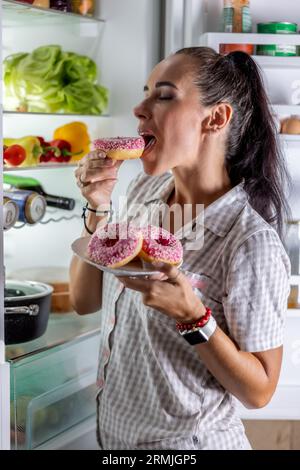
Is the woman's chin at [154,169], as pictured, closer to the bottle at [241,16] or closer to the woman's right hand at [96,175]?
the woman's right hand at [96,175]

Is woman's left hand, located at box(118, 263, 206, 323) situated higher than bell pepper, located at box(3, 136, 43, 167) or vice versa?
bell pepper, located at box(3, 136, 43, 167)

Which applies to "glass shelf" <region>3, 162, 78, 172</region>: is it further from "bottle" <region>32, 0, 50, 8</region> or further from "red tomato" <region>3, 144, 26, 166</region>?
"bottle" <region>32, 0, 50, 8</region>

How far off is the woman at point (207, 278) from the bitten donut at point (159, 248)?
0.07 meters

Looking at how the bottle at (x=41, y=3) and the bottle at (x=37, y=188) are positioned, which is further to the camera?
the bottle at (x=37, y=188)

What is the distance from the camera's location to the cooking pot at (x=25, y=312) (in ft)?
6.00

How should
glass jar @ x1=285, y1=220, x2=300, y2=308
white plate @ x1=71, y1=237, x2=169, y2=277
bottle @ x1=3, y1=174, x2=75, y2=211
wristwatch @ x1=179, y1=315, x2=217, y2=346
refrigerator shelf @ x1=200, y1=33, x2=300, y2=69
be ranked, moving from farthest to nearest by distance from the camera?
bottle @ x1=3, y1=174, x2=75, y2=211 → glass jar @ x1=285, y1=220, x2=300, y2=308 → refrigerator shelf @ x1=200, y1=33, x2=300, y2=69 → wristwatch @ x1=179, y1=315, x2=217, y2=346 → white plate @ x1=71, y1=237, x2=169, y2=277

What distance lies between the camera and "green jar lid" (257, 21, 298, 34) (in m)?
1.85

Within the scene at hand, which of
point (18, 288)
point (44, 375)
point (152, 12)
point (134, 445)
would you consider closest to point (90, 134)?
point (152, 12)

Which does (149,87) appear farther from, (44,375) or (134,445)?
(44,375)

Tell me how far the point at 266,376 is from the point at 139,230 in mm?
344

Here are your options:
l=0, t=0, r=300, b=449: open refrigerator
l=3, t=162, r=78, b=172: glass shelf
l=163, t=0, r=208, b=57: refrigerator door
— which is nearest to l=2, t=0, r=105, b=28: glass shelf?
l=0, t=0, r=300, b=449: open refrigerator

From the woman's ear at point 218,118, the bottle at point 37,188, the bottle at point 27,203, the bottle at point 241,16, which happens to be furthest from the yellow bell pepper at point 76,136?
the woman's ear at point 218,118

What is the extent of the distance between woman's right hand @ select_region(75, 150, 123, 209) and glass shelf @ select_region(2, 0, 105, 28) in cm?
63
